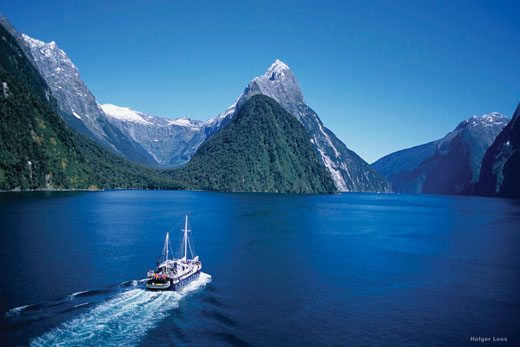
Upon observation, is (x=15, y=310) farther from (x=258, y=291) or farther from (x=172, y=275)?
(x=258, y=291)

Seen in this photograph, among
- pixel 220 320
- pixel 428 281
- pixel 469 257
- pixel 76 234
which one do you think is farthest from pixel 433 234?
pixel 76 234

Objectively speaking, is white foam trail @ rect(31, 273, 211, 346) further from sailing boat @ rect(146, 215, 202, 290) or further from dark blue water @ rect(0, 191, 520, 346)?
sailing boat @ rect(146, 215, 202, 290)

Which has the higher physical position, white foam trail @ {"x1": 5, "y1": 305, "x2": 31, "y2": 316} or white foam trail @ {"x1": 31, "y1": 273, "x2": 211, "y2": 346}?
white foam trail @ {"x1": 5, "y1": 305, "x2": 31, "y2": 316}

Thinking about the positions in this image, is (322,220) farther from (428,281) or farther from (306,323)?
(306,323)

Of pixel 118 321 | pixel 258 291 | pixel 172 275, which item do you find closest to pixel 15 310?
pixel 118 321

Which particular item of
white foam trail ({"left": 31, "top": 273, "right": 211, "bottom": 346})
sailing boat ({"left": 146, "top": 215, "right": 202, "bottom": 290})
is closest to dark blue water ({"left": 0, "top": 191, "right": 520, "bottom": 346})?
white foam trail ({"left": 31, "top": 273, "right": 211, "bottom": 346})

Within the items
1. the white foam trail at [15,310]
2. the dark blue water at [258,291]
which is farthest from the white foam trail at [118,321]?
the white foam trail at [15,310]

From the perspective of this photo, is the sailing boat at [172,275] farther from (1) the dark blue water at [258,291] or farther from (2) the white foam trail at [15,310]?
(2) the white foam trail at [15,310]
